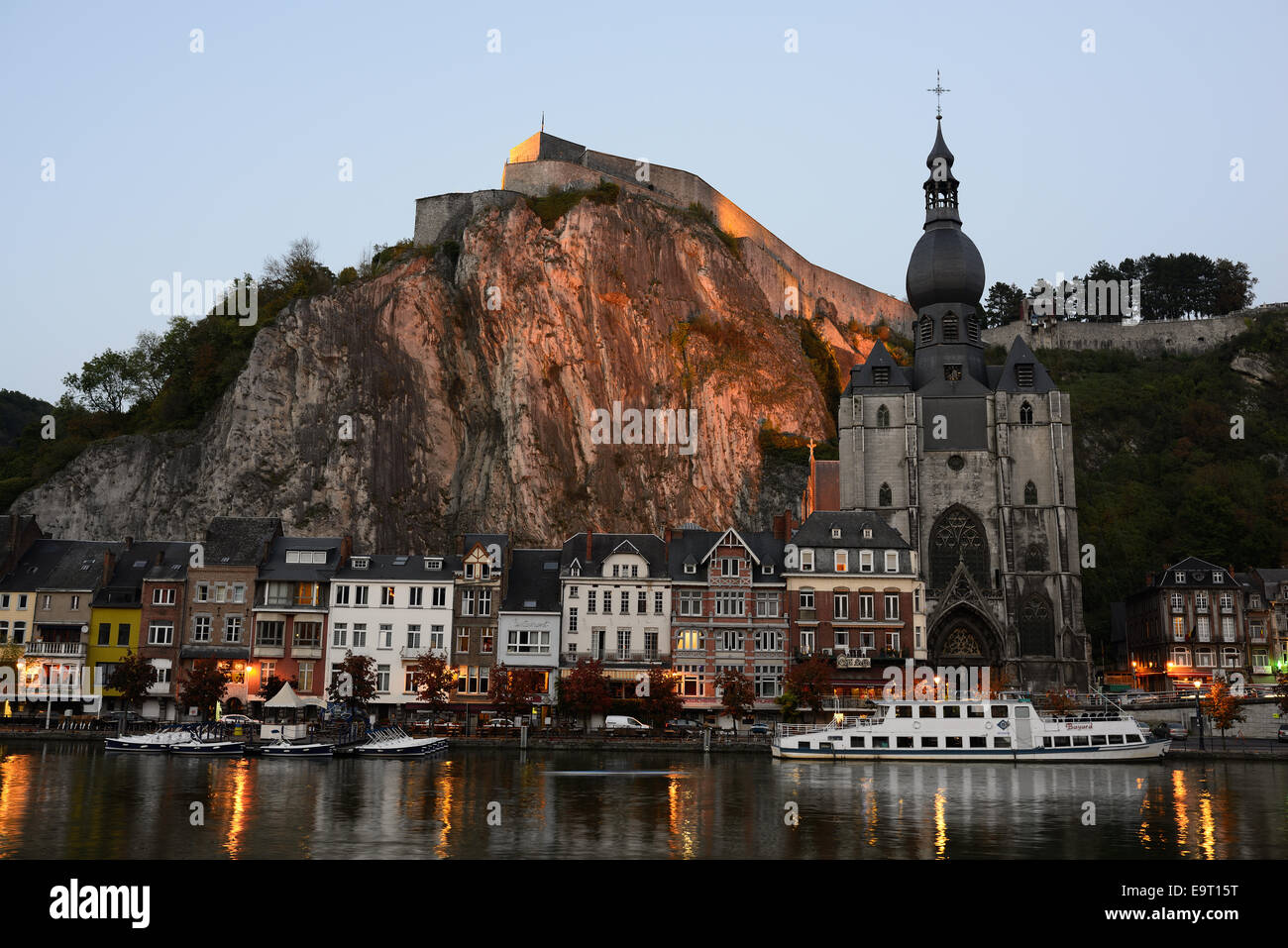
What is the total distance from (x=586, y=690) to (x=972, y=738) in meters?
18.6

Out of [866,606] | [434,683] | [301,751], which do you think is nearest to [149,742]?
[301,751]

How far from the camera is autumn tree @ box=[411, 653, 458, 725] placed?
6034 centimetres

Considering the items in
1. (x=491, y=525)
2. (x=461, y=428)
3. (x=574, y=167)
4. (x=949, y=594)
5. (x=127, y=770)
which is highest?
(x=574, y=167)

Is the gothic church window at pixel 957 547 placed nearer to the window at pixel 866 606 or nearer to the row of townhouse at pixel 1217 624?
the row of townhouse at pixel 1217 624

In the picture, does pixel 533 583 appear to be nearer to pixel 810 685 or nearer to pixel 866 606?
pixel 810 685

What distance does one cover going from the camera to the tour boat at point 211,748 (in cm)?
5125

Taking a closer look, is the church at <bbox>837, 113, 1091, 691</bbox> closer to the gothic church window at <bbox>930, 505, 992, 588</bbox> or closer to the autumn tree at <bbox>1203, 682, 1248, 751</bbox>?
the gothic church window at <bbox>930, 505, 992, 588</bbox>

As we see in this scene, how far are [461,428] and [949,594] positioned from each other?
4404 centimetres

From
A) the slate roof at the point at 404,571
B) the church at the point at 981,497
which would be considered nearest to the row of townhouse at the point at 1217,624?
the church at the point at 981,497

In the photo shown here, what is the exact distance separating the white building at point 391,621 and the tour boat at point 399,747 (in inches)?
497

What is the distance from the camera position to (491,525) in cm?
Result: 9200

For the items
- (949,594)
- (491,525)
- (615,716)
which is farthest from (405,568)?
(949,594)
